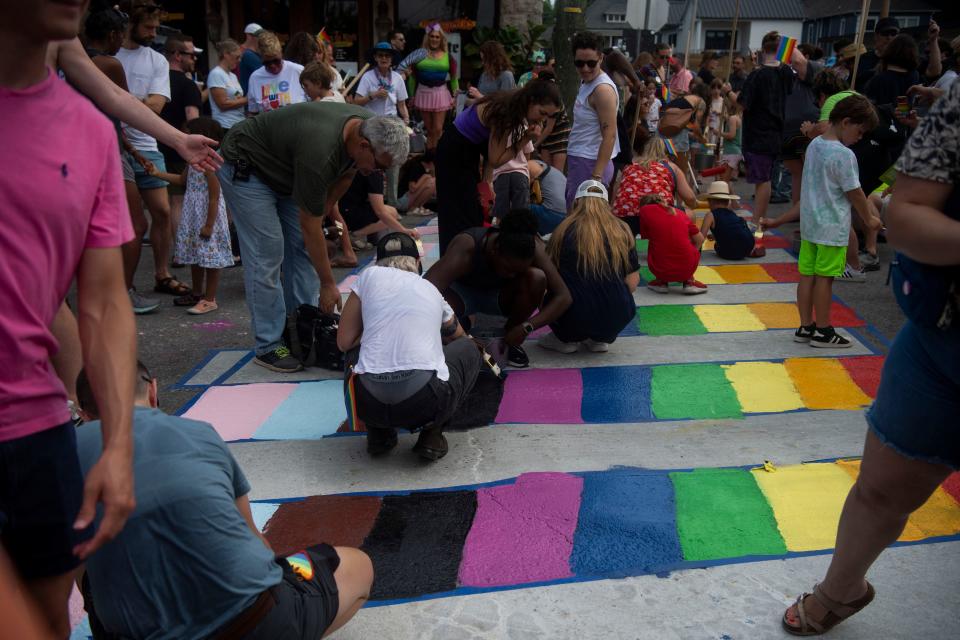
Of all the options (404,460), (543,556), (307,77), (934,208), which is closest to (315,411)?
(404,460)

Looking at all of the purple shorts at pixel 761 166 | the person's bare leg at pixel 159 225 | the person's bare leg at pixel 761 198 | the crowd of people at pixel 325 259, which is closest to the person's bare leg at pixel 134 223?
the crowd of people at pixel 325 259

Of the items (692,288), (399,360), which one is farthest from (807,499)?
(692,288)

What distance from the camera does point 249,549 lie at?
186 centimetres

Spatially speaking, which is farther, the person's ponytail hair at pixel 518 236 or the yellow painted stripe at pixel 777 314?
the yellow painted stripe at pixel 777 314

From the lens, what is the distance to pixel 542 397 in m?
4.31

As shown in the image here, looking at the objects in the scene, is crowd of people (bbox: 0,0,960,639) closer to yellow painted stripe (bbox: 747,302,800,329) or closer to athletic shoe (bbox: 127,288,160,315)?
athletic shoe (bbox: 127,288,160,315)

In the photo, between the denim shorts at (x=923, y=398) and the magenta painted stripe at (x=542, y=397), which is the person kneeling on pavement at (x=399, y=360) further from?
the denim shorts at (x=923, y=398)

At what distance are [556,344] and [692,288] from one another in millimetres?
1629

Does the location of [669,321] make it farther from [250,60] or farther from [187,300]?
[250,60]

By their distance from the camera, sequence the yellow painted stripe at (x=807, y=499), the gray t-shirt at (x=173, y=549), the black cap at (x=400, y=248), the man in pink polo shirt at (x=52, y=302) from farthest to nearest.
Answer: the black cap at (x=400, y=248), the yellow painted stripe at (x=807, y=499), the gray t-shirt at (x=173, y=549), the man in pink polo shirt at (x=52, y=302)

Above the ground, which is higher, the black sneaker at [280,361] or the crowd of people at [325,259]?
the crowd of people at [325,259]

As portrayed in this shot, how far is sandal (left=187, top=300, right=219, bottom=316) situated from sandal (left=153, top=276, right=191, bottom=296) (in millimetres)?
379

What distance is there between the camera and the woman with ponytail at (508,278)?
431 cm

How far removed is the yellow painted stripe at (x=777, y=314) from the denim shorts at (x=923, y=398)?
11.5 feet
